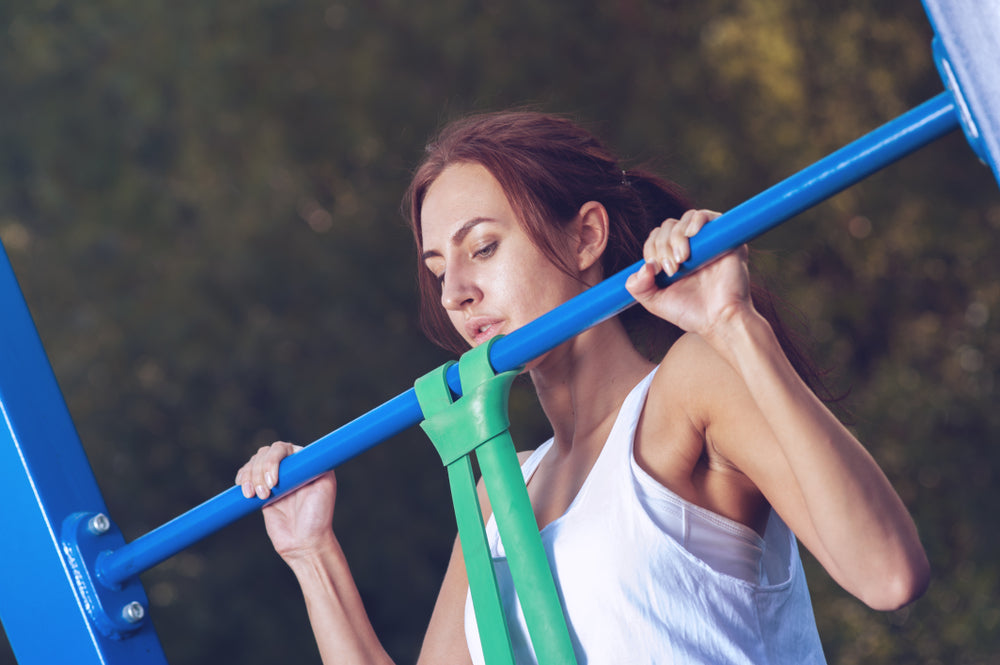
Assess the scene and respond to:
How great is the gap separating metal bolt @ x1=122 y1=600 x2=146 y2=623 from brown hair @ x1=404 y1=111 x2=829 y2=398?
1.54ft

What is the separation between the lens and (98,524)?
98cm

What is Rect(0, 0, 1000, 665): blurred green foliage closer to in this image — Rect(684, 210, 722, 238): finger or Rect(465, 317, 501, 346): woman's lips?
Rect(465, 317, 501, 346): woman's lips

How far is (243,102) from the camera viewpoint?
11.7ft

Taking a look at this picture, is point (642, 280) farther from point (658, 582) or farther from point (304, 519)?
point (304, 519)

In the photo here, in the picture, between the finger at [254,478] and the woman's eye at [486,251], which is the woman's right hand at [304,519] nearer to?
the finger at [254,478]

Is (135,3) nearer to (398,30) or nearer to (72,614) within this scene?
(398,30)

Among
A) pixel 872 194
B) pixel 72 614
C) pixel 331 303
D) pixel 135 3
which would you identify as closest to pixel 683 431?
pixel 72 614

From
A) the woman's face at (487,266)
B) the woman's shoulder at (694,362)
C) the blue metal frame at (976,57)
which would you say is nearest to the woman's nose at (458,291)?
the woman's face at (487,266)

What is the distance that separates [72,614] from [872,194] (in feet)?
10.3

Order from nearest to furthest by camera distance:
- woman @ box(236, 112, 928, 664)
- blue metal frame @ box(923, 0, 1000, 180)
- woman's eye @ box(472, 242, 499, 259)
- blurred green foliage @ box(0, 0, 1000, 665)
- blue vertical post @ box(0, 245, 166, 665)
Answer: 1. blue metal frame @ box(923, 0, 1000, 180)
2. woman @ box(236, 112, 928, 664)
3. blue vertical post @ box(0, 245, 166, 665)
4. woman's eye @ box(472, 242, 499, 259)
5. blurred green foliage @ box(0, 0, 1000, 665)

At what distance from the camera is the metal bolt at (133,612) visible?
0.96m

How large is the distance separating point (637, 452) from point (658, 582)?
13 centimetres

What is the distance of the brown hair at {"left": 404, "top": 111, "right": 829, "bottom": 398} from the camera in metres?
1.06

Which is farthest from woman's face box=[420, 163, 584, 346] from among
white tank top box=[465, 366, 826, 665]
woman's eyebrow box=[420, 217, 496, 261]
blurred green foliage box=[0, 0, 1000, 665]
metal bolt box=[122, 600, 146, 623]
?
blurred green foliage box=[0, 0, 1000, 665]
